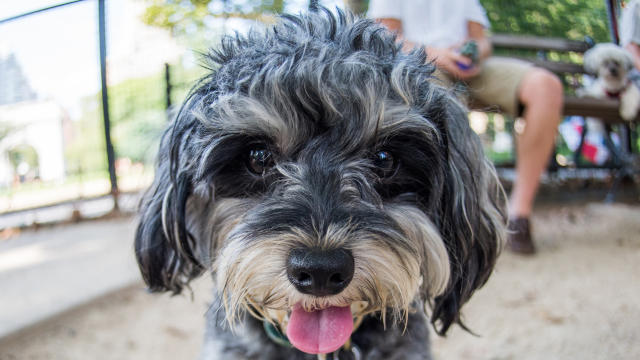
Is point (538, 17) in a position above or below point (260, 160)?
below

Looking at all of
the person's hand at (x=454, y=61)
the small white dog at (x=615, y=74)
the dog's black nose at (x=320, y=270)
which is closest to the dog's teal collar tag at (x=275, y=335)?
the dog's black nose at (x=320, y=270)

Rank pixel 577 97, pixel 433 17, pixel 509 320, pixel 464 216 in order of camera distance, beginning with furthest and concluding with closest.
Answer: pixel 577 97, pixel 433 17, pixel 509 320, pixel 464 216

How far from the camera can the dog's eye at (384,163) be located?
5.01 ft

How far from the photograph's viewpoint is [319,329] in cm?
141

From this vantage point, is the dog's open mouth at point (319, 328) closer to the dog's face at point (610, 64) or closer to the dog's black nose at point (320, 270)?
the dog's black nose at point (320, 270)

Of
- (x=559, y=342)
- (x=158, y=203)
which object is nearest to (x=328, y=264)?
(x=158, y=203)

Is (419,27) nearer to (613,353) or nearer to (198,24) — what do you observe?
(198,24)

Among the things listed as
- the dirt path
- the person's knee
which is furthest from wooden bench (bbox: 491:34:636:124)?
the dirt path

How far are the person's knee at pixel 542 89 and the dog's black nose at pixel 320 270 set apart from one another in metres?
3.02

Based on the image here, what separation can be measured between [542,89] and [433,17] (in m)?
1.00

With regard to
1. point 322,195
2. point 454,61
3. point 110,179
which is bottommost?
point 110,179

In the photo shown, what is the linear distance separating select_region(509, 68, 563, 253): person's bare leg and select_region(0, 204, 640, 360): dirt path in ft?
1.64

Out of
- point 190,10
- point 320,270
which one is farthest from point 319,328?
point 190,10

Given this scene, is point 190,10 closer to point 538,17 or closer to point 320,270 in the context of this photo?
point 320,270
